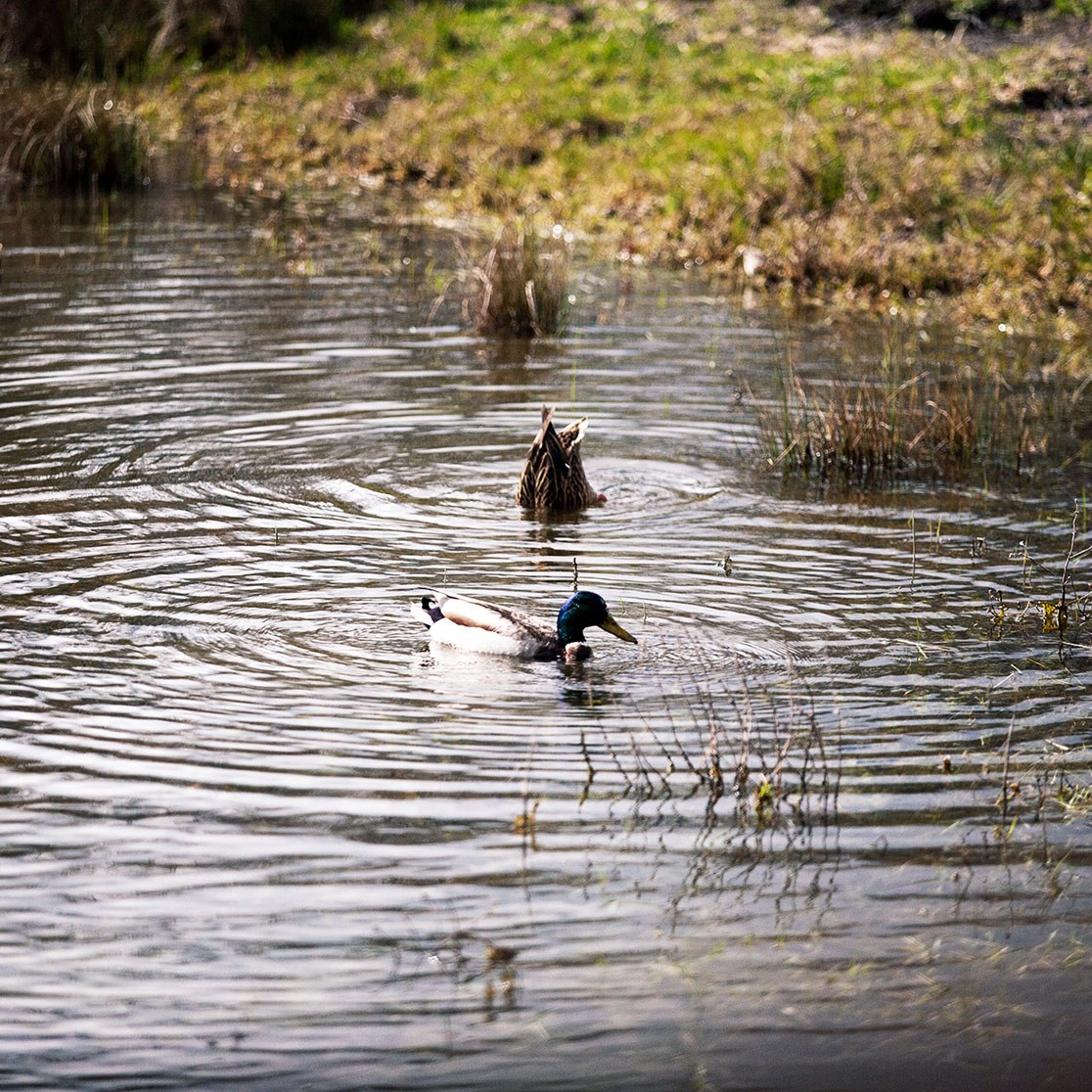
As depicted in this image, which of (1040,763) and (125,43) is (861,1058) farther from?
(125,43)

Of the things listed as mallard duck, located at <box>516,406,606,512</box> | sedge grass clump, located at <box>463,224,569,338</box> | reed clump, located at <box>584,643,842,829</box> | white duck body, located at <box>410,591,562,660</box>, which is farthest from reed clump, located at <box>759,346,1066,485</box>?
reed clump, located at <box>584,643,842,829</box>

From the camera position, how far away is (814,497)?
10.9 meters

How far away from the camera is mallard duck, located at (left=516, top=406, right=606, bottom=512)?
10.2m

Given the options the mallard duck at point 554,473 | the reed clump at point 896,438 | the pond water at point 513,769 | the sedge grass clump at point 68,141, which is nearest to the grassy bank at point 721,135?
the sedge grass clump at point 68,141

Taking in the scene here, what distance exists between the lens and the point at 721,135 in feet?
71.1

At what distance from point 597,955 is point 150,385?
8.69m

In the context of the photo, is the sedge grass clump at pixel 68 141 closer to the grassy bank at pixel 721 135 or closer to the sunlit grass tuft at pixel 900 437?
the grassy bank at pixel 721 135

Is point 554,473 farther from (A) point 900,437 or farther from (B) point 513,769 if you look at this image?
(B) point 513,769

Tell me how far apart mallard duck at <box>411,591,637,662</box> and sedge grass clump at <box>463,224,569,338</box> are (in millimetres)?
7378

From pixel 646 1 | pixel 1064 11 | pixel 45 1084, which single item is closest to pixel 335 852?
pixel 45 1084

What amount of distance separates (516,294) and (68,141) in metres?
9.23

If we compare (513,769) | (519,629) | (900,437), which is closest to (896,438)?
(900,437)

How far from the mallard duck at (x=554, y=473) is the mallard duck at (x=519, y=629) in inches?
98.6

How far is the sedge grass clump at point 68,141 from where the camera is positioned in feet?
71.5
